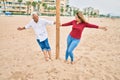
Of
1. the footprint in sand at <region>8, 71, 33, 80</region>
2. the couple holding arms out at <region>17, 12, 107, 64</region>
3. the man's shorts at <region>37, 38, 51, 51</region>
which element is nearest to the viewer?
the footprint in sand at <region>8, 71, 33, 80</region>

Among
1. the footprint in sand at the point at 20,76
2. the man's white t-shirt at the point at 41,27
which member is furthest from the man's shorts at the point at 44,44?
the footprint in sand at the point at 20,76

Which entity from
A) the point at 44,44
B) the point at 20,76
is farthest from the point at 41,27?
the point at 20,76

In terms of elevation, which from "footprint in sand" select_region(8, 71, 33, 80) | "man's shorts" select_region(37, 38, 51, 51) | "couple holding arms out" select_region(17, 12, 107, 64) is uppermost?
"couple holding arms out" select_region(17, 12, 107, 64)

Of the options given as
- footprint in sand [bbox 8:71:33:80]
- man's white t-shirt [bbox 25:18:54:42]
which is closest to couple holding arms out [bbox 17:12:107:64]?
man's white t-shirt [bbox 25:18:54:42]

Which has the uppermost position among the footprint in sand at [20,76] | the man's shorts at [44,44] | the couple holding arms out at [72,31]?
the couple holding arms out at [72,31]

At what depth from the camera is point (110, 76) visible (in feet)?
21.3

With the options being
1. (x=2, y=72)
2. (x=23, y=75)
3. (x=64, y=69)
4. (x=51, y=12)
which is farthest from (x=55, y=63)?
(x=51, y=12)

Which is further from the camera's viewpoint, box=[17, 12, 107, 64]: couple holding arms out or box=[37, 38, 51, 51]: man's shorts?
box=[37, 38, 51, 51]: man's shorts

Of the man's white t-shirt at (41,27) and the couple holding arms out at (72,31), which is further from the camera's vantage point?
the man's white t-shirt at (41,27)

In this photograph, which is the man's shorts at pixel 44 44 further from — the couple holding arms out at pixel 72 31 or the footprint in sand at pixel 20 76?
the footprint in sand at pixel 20 76

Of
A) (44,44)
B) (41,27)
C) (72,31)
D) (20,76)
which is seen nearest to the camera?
(20,76)

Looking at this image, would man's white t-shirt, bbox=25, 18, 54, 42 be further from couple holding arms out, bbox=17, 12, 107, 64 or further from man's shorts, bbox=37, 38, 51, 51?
man's shorts, bbox=37, 38, 51, 51

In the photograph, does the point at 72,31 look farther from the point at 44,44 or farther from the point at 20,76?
the point at 20,76

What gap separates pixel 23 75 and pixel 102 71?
224cm
